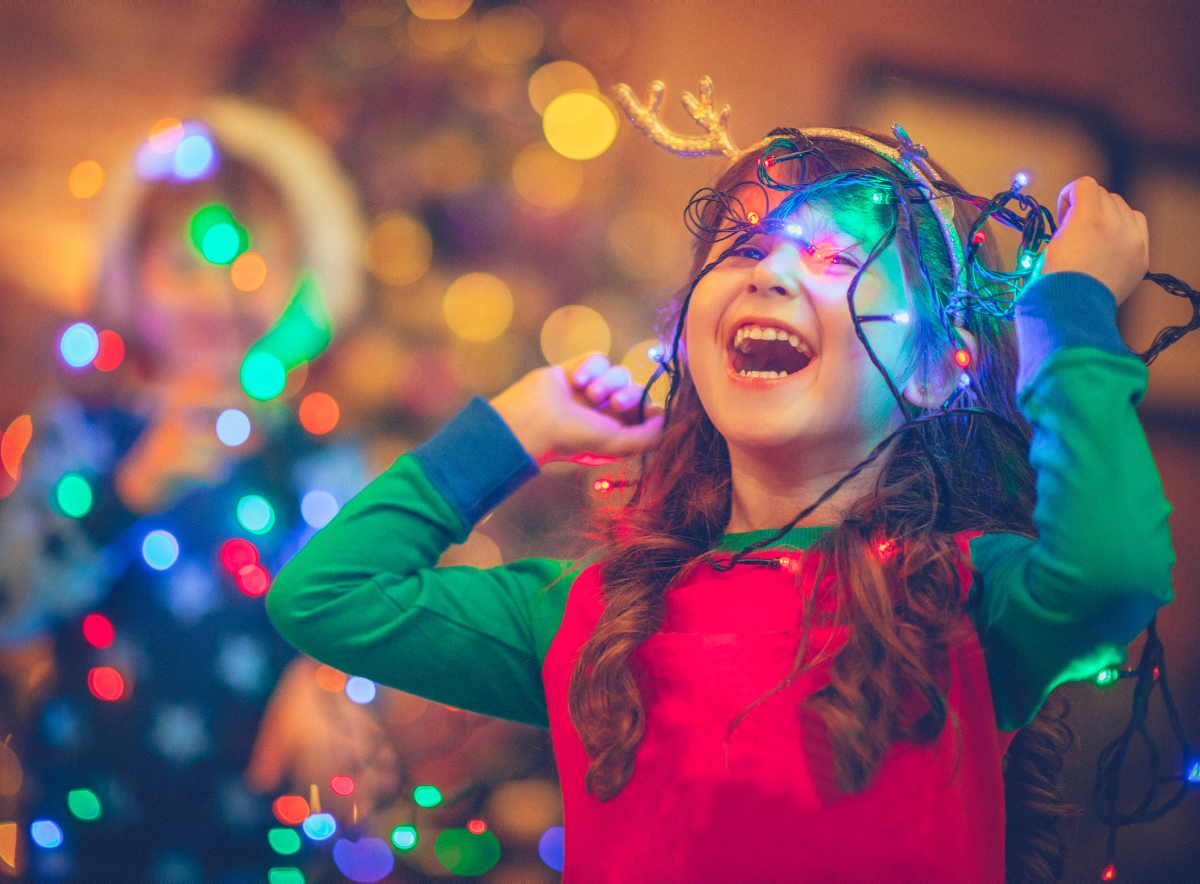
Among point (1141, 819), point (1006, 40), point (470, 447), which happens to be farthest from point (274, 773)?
point (1006, 40)

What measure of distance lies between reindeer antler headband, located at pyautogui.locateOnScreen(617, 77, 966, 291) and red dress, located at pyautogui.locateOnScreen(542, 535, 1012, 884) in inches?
13.1

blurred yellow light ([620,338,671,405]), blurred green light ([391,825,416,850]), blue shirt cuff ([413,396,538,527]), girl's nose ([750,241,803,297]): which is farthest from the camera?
blurred green light ([391,825,416,850])

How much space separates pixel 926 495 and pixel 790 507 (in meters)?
0.13

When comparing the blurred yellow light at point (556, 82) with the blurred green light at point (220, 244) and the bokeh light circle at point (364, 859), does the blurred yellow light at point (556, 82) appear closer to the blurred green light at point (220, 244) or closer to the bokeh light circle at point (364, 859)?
the blurred green light at point (220, 244)

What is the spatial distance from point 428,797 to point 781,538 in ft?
2.51

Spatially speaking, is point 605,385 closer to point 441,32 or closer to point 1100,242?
point 1100,242

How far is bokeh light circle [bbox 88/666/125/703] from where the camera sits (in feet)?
3.97

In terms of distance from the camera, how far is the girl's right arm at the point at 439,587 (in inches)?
29.6

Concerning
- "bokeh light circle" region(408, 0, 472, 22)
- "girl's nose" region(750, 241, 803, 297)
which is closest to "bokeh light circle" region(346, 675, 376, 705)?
"girl's nose" region(750, 241, 803, 297)

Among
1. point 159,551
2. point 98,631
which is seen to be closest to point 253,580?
point 159,551

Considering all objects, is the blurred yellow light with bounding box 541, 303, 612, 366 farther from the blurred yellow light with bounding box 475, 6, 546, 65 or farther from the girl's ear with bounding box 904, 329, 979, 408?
the girl's ear with bounding box 904, 329, 979, 408

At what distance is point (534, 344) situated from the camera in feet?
4.22

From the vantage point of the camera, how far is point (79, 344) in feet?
4.37

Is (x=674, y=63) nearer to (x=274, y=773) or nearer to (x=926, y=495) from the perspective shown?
(x=926, y=495)
